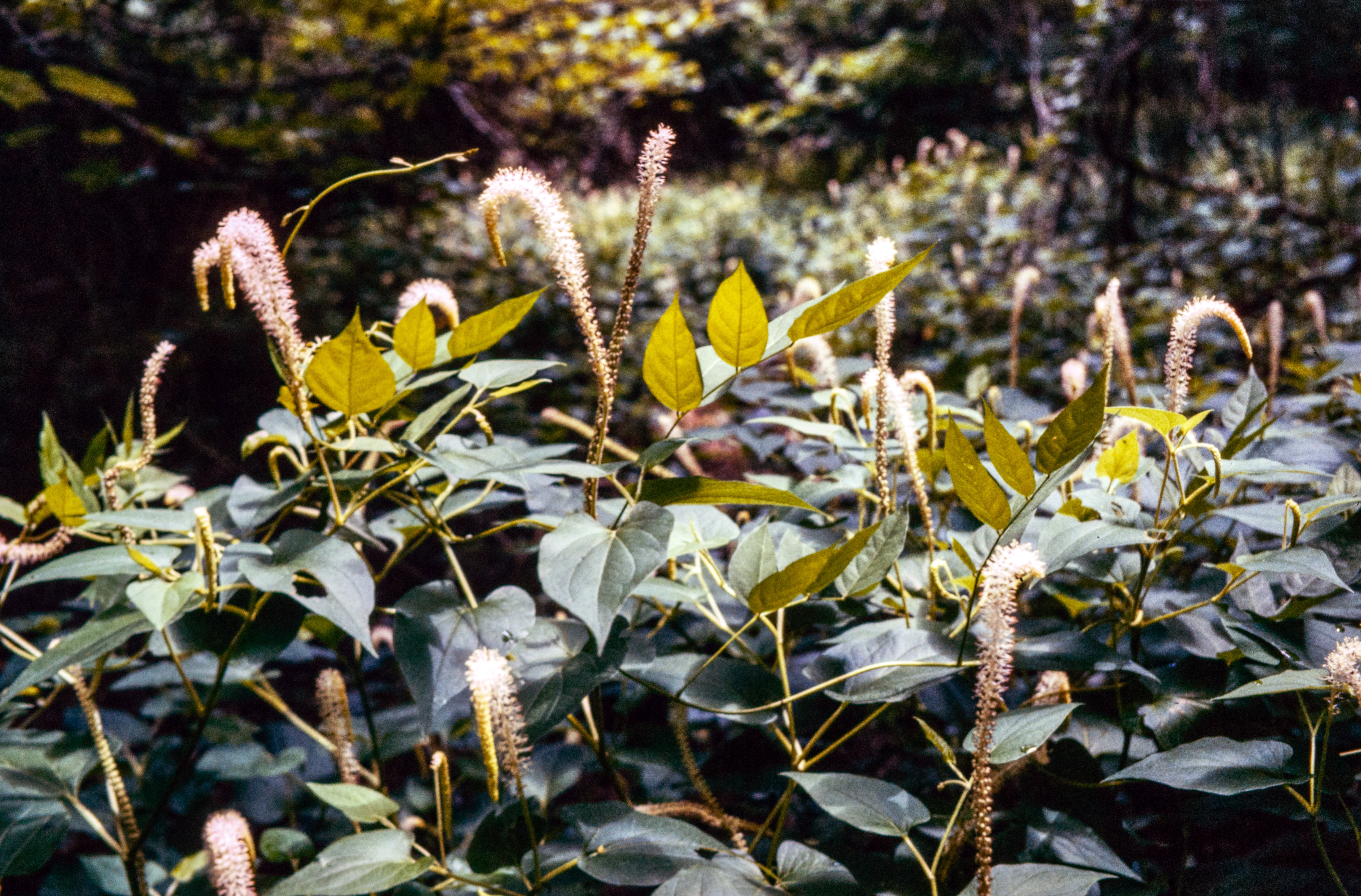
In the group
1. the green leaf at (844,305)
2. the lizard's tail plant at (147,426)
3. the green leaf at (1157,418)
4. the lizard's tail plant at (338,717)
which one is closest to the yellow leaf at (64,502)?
the lizard's tail plant at (147,426)

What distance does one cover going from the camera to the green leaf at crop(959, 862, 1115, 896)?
53cm

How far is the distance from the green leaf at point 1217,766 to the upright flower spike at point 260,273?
72 cm

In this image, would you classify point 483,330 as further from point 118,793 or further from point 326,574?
point 118,793

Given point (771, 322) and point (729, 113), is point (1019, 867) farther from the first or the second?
point (729, 113)

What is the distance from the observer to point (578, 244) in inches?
23.2

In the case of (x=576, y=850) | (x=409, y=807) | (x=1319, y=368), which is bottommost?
(x=409, y=807)

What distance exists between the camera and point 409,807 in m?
1.12

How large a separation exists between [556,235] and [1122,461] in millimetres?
524

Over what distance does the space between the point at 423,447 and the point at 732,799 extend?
0.98m

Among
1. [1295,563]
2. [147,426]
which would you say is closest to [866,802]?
[1295,563]

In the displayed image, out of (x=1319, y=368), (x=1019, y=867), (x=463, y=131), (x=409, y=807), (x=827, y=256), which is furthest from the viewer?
(x=463, y=131)

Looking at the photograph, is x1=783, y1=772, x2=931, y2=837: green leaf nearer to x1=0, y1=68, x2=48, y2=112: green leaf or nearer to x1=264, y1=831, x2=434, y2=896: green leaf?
x1=264, y1=831, x2=434, y2=896: green leaf

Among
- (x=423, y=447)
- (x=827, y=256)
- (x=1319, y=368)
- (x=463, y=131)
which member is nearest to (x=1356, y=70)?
(x=827, y=256)

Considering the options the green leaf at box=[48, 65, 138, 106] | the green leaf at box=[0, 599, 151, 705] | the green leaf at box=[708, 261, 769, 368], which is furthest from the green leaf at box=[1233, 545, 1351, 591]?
the green leaf at box=[48, 65, 138, 106]
